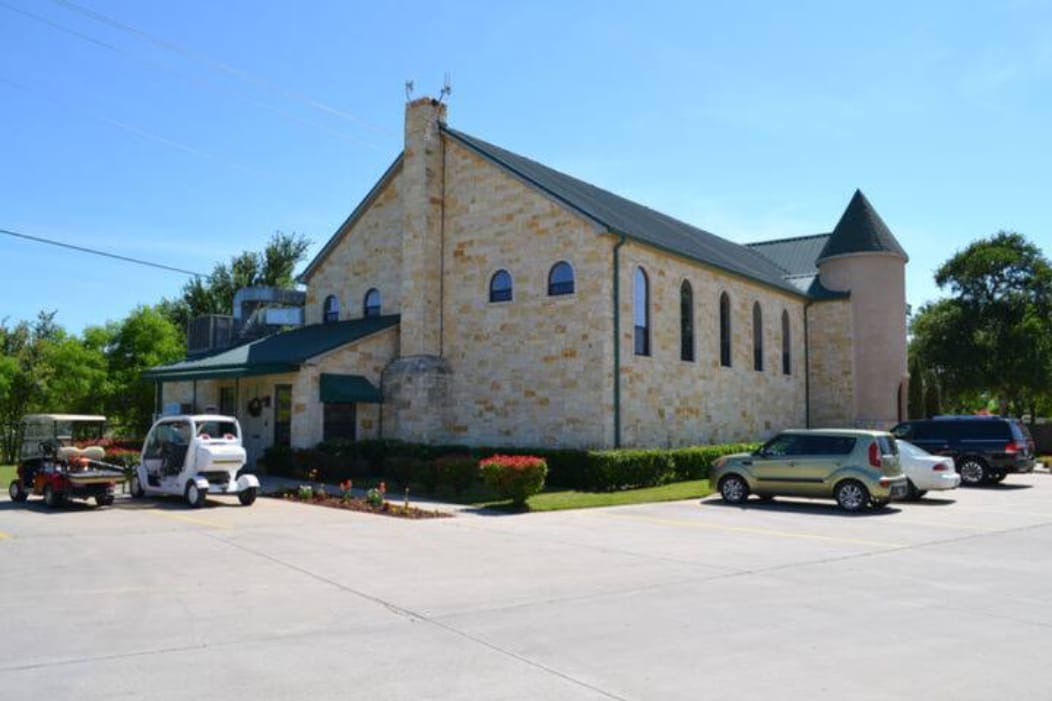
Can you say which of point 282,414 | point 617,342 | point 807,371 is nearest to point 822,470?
point 617,342

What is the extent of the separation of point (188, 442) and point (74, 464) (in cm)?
214

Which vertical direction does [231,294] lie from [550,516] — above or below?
above

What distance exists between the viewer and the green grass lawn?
18328 mm

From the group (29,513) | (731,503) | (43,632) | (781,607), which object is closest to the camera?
(43,632)

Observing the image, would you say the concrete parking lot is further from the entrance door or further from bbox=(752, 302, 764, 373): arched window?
bbox=(752, 302, 764, 373): arched window

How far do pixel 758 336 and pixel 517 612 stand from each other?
2690 cm

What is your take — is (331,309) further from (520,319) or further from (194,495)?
(194,495)

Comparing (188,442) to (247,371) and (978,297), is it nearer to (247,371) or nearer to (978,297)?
(247,371)

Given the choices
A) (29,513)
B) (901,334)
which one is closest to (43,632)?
(29,513)

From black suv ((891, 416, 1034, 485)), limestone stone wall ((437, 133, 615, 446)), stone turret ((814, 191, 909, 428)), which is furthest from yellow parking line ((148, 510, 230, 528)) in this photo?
stone turret ((814, 191, 909, 428))

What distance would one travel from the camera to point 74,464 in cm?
1672

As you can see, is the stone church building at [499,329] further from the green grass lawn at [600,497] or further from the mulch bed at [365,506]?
the mulch bed at [365,506]

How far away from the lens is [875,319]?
121ft

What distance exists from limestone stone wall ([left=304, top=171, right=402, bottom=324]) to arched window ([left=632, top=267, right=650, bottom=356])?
27.5 ft
